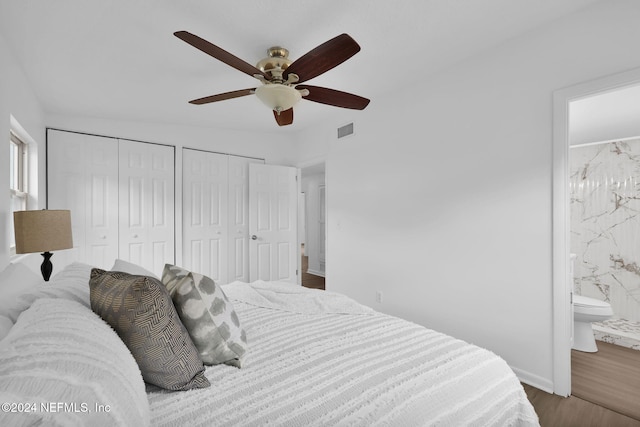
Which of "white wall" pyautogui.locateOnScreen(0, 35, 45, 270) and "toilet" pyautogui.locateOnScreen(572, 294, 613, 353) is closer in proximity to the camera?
"white wall" pyautogui.locateOnScreen(0, 35, 45, 270)

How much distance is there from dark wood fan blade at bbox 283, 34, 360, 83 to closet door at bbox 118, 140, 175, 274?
2.80m

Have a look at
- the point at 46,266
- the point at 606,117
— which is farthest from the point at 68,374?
the point at 606,117

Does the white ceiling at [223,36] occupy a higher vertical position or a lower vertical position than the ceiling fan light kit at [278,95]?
higher

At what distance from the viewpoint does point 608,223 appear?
346 cm

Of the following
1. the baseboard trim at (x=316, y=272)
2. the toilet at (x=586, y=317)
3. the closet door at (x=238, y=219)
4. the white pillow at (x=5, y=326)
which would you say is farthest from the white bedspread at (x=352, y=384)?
the baseboard trim at (x=316, y=272)

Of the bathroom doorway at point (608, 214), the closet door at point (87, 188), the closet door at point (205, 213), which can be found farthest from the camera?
the closet door at point (205, 213)

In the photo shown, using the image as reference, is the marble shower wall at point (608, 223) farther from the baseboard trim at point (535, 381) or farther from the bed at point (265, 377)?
the bed at point (265, 377)

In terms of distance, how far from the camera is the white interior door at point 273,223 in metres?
4.57

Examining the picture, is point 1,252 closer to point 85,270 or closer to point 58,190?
point 85,270

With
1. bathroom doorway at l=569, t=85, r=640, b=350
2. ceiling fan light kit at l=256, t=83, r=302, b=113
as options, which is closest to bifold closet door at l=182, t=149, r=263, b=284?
ceiling fan light kit at l=256, t=83, r=302, b=113

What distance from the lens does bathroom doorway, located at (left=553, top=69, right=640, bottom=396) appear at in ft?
6.76

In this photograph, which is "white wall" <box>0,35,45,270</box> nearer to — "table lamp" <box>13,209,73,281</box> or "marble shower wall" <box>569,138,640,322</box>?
"table lamp" <box>13,209,73,281</box>

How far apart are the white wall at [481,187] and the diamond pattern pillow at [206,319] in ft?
6.78

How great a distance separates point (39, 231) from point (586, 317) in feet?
14.6
